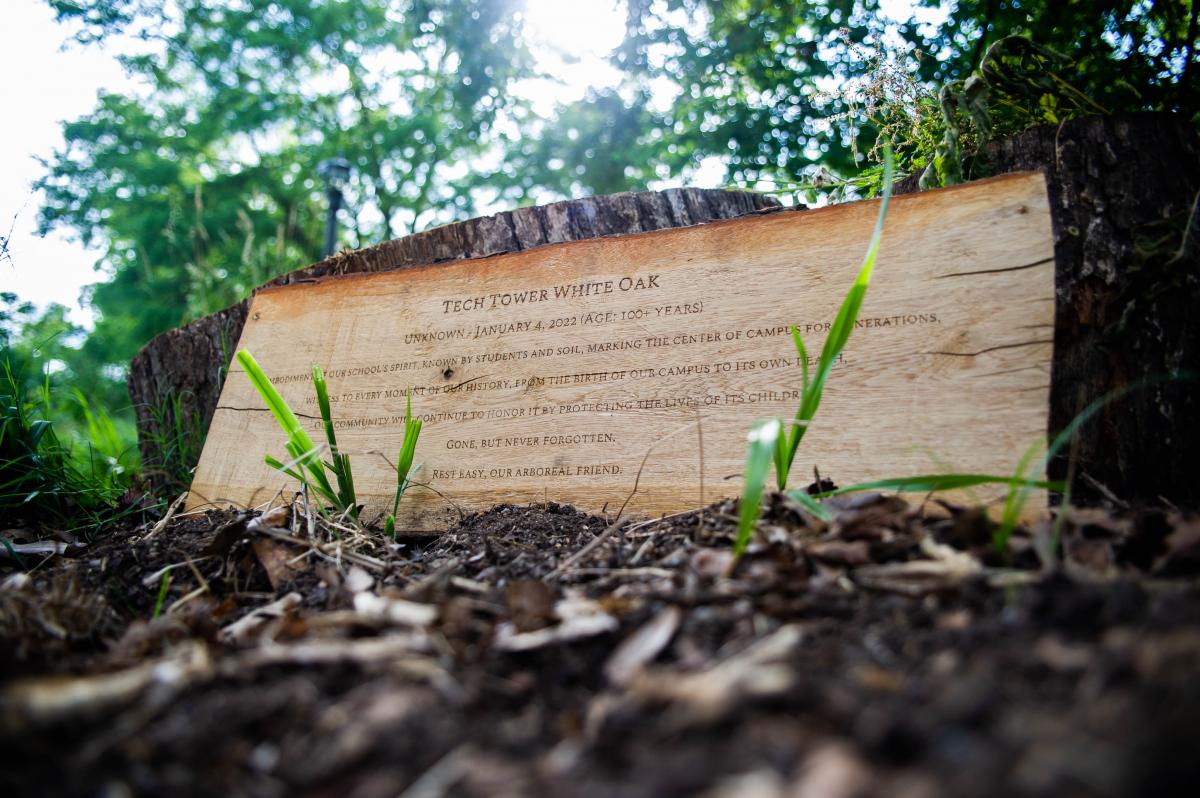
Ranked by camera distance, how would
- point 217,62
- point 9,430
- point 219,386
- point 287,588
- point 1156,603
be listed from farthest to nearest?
point 217,62, point 219,386, point 9,430, point 287,588, point 1156,603

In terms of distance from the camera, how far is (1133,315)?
193 centimetres

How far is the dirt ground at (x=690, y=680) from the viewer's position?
66 centimetres

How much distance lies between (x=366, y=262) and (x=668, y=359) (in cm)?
158

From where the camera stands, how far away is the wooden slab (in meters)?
1.85

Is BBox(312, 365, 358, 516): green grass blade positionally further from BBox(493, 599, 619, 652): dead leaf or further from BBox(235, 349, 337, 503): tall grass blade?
BBox(493, 599, 619, 652): dead leaf

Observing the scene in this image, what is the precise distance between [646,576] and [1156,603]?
75 cm

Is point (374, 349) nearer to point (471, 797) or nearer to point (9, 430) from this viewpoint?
point (9, 430)

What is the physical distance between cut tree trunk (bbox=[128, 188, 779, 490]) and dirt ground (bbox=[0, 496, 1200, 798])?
1724 millimetres

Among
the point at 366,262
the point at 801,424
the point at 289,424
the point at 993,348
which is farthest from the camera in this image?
the point at 366,262

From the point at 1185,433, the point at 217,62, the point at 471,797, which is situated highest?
the point at 217,62

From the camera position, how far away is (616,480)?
2107mm

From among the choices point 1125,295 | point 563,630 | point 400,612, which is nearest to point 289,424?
point 400,612

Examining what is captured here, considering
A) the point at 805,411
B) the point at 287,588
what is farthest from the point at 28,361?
the point at 805,411

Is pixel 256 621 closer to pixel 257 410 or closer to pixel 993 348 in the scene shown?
pixel 257 410
